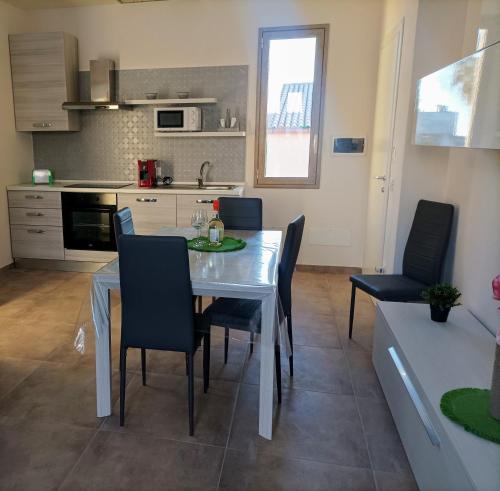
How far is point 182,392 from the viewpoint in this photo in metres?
2.26

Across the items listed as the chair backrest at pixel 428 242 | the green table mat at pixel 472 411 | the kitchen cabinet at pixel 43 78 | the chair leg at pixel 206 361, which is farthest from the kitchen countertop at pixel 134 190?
the green table mat at pixel 472 411

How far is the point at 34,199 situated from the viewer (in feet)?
14.1

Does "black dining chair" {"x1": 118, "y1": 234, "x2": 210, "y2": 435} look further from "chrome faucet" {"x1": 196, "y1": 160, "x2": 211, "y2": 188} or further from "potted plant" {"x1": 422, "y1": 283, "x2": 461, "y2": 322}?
"chrome faucet" {"x1": 196, "y1": 160, "x2": 211, "y2": 188}

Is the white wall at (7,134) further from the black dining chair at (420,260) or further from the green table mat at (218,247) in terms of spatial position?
the black dining chair at (420,260)

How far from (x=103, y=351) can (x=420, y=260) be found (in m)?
2.13

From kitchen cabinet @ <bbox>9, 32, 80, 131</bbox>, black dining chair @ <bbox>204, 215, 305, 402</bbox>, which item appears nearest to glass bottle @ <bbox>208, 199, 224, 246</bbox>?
black dining chair @ <bbox>204, 215, 305, 402</bbox>

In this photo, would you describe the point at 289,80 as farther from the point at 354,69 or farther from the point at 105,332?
the point at 105,332

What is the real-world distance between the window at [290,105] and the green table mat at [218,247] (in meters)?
2.05

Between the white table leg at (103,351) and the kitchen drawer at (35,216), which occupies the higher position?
the kitchen drawer at (35,216)

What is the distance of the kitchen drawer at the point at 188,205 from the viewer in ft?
13.4

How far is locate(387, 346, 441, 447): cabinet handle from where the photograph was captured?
144 centimetres

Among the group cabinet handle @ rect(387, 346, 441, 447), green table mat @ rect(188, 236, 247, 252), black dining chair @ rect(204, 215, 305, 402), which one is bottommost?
cabinet handle @ rect(387, 346, 441, 447)

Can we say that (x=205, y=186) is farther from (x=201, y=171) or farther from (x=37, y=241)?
(x=37, y=241)

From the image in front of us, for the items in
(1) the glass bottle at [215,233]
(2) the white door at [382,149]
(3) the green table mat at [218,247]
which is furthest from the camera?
(2) the white door at [382,149]
